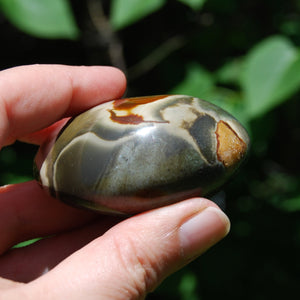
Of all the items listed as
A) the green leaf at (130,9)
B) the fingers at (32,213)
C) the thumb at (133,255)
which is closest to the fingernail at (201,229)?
the thumb at (133,255)

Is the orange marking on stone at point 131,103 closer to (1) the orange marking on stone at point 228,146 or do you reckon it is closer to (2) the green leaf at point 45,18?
(1) the orange marking on stone at point 228,146

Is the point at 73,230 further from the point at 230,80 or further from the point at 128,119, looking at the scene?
the point at 230,80

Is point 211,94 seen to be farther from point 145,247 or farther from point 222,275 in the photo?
point 145,247

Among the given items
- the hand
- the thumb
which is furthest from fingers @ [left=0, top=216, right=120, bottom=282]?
the thumb

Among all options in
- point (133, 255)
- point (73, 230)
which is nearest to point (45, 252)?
point (73, 230)

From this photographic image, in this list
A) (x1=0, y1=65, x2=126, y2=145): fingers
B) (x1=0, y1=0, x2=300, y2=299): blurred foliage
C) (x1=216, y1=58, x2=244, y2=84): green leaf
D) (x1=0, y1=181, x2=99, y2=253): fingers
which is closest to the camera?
(x1=0, y1=65, x2=126, y2=145): fingers

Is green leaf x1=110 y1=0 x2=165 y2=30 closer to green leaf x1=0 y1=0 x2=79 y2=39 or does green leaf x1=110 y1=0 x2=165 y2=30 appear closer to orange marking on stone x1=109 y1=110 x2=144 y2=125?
green leaf x1=0 y1=0 x2=79 y2=39

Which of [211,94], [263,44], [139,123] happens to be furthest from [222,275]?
[139,123]
